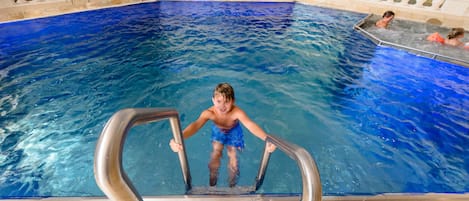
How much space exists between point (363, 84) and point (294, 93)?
5.34 feet

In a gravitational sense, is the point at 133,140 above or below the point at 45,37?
below

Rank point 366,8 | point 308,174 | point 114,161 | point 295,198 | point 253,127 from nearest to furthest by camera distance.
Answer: point 114,161, point 308,174, point 295,198, point 253,127, point 366,8

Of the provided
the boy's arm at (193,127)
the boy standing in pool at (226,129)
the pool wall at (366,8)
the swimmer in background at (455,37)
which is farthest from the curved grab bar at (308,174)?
the pool wall at (366,8)

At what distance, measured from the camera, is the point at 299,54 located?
290 inches

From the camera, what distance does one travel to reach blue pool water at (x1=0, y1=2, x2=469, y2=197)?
11.6ft

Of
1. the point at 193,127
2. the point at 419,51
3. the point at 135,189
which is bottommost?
the point at 419,51

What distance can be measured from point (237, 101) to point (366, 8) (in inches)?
387

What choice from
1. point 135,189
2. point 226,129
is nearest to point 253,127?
point 226,129

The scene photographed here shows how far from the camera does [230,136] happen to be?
3008 millimetres

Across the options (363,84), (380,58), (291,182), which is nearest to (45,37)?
(291,182)

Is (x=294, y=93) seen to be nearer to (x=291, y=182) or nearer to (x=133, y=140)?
(x=291, y=182)

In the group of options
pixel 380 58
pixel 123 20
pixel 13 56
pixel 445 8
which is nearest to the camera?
pixel 13 56

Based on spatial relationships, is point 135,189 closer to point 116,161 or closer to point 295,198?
point 116,161

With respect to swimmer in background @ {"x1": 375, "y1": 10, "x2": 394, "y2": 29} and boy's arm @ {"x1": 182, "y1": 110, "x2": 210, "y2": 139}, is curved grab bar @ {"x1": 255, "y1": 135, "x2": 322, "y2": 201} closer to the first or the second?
boy's arm @ {"x1": 182, "y1": 110, "x2": 210, "y2": 139}
